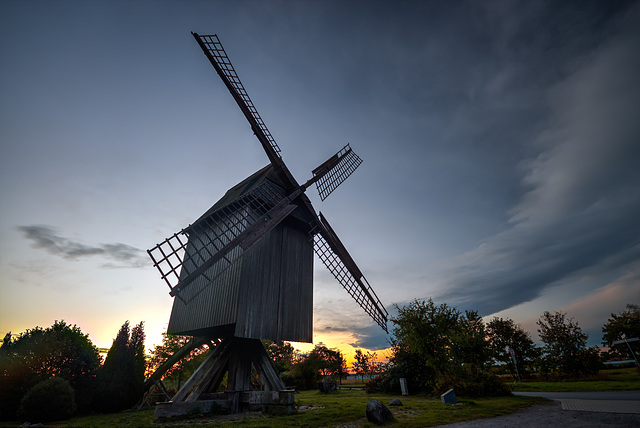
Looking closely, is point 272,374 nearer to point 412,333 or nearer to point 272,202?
point 272,202

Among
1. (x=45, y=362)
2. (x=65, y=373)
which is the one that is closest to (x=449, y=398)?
(x=65, y=373)

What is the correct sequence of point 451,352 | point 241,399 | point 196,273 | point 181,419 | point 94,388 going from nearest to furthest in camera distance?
point 196,273, point 181,419, point 241,399, point 94,388, point 451,352

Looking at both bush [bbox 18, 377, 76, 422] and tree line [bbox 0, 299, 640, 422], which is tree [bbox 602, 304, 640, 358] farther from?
bush [bbox 18, 377, 76, 422]

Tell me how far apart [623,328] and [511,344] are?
15.8m

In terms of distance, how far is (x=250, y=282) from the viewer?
12734 mm

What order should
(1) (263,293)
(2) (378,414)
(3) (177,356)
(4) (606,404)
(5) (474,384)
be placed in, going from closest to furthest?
(2) (378,414), (4) (606,404), (1) (263,293), (3) (177,356), (5) (474,384)

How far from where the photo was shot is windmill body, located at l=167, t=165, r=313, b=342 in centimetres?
1238

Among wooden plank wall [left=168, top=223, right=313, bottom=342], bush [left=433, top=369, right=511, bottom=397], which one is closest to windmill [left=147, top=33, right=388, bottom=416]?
wooden plank wall [left=168, top=223, right=313, bottom=342]

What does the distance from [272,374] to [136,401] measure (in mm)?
10225

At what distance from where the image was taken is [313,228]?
56.6ft

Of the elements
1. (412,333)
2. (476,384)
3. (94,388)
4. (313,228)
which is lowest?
(476,384)

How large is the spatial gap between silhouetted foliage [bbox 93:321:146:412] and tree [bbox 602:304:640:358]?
2142 inches

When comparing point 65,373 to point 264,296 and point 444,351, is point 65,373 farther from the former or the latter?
point 444,351

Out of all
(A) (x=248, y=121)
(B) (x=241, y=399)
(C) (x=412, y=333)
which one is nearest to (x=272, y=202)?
(A) (x=248, y=121)
